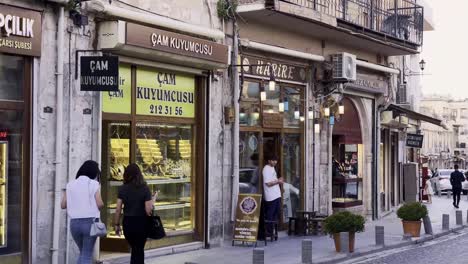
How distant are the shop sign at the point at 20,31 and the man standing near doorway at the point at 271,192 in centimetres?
666

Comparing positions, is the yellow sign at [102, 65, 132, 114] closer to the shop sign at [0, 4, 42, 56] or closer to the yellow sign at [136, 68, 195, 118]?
the yellow sign at [136, 68, 195, 118]

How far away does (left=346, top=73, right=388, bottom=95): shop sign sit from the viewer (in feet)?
69.0

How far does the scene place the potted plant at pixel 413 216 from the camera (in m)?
17.2

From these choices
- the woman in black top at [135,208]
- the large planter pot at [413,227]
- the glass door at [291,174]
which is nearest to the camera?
the woman in black top at [135,208]

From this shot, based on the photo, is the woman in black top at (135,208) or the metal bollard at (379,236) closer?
the woman in black top at (135,208)

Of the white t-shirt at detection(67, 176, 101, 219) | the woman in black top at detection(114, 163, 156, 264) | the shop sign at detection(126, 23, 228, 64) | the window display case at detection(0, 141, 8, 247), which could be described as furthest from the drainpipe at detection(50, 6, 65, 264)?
the white t-shirt at detection(67, 176, 101, 219)

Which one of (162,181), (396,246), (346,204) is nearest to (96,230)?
(162,181)

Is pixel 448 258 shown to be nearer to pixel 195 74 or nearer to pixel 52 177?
pixel 195 74

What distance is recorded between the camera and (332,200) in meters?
20.7

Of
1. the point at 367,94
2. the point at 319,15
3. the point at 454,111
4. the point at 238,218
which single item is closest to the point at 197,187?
the point at 238,218

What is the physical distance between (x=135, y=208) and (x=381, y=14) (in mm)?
14179

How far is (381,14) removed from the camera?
73.2ft

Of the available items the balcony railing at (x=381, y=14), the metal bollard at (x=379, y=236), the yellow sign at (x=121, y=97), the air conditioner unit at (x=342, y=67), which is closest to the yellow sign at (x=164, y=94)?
the yellow sign at (x=121, y=97)

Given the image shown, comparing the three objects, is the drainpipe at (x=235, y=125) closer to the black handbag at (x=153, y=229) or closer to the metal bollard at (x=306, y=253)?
the metal bollard at (x=306, y=253)
